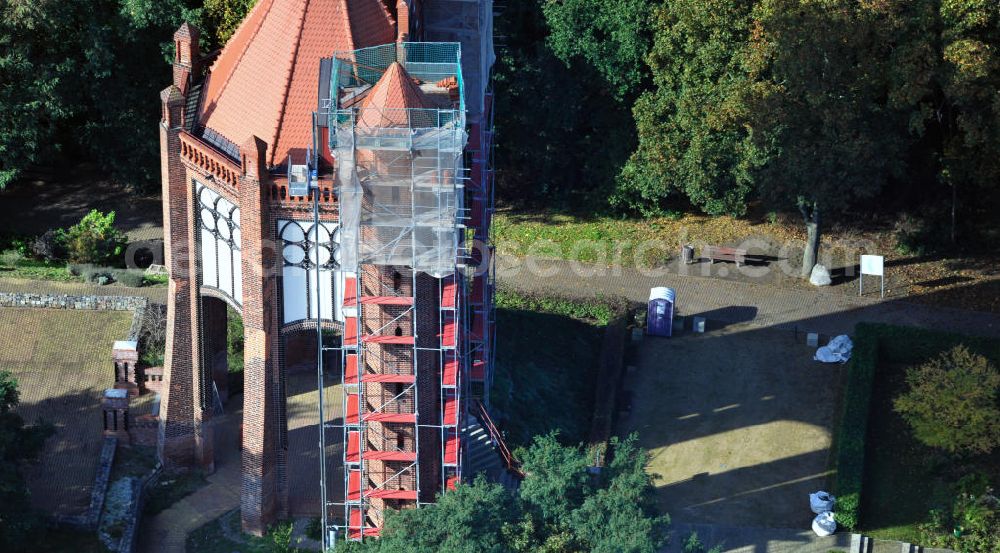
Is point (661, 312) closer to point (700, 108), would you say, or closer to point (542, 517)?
point (700, 108)

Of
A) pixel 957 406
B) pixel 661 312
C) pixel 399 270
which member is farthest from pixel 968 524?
pixel 399 270

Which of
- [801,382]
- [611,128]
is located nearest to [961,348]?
[801,382]

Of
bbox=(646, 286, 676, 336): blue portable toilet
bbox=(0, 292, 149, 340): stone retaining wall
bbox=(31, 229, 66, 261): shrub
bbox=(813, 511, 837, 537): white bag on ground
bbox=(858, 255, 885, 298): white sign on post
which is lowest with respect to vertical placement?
bbox=(813, 511, 837, 537): white bag on ground

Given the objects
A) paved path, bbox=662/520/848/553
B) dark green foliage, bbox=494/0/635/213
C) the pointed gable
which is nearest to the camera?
the pointed gable

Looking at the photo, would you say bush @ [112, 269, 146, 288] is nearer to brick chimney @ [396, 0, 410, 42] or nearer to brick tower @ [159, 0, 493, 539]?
brick tower @ [159, 0, 493, 539]

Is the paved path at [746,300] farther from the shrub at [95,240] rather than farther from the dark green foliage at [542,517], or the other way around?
the dark green foliage at [542,517]

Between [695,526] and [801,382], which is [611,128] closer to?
[801,382]

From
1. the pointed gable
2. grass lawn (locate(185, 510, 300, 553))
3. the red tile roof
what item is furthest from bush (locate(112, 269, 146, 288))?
the pointed gable

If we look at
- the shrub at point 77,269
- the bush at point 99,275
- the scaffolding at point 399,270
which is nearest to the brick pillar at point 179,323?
the scaffolding at point 399,270
